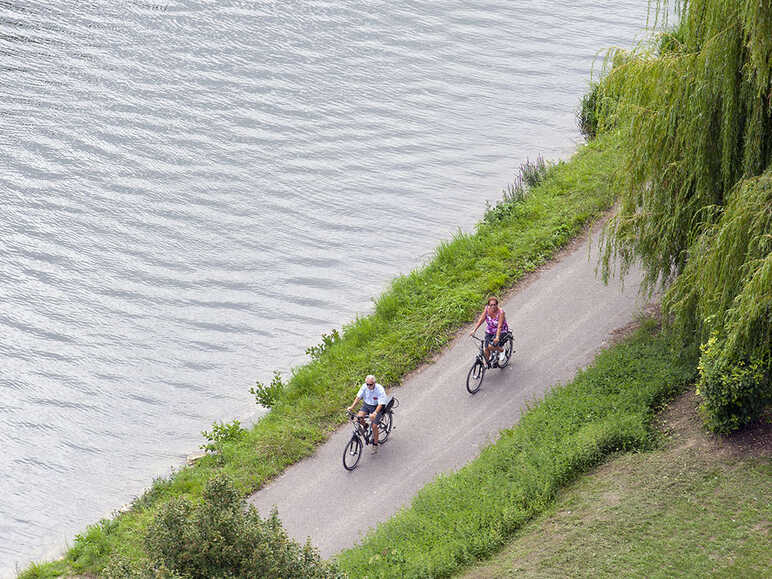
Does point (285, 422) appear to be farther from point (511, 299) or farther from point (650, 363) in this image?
point (650, 363)

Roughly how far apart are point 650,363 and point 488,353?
11.1 feet

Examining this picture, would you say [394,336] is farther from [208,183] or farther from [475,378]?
[208,183]

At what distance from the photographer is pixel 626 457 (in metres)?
15.5

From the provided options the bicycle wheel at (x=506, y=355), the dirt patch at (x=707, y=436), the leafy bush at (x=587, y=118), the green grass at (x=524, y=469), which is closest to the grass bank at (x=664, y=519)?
the dirt patch at (x=707, y=436)

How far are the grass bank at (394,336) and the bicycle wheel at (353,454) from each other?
1.03 metres

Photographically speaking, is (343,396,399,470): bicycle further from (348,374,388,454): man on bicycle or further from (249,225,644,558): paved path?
(249,225,644,558): paved path

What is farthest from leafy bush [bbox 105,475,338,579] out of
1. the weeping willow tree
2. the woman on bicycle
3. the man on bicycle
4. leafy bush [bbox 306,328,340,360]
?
leafy bush [bbox 306,328,340,360]

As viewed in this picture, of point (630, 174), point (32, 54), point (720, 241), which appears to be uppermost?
point (32, 54)

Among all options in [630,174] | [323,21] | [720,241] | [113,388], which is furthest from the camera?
[323,21]

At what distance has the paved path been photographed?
56.5 feet

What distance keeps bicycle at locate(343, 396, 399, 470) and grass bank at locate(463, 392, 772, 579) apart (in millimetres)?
4301

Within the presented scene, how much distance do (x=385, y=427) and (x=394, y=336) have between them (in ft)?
11.0

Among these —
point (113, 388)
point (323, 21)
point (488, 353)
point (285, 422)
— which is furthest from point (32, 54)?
point (488, 353)

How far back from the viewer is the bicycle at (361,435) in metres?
17.9
